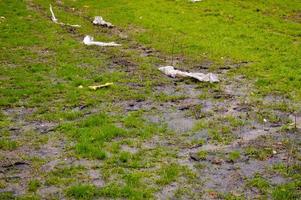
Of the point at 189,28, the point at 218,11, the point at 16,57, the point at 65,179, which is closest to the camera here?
the point at 65,179

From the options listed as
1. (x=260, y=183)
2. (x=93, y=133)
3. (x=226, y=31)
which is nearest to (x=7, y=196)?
(x=93, y=133)

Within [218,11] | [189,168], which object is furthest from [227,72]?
[218,11]

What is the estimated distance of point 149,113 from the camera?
15344mm

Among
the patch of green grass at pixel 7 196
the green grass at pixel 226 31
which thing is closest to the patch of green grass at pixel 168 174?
the patch of green grass at pixel 7 196

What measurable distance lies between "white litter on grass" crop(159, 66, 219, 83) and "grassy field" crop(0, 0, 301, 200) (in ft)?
1.01

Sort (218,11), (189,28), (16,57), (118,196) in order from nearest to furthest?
(118,196)
(16,57)
(189,28)
(218,11)

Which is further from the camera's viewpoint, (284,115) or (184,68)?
(184,68)

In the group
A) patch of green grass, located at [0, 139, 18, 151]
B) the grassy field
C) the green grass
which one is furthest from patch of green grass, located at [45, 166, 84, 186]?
the green grass

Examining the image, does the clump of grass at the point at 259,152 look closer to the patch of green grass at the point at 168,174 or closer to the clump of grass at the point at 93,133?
the patch of green grass at the point at 168,174

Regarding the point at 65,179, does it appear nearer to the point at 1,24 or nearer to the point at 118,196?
the point at 118,196

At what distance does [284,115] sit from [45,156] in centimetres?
715

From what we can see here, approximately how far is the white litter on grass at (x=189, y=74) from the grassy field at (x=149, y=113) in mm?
308

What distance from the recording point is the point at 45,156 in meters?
12.4

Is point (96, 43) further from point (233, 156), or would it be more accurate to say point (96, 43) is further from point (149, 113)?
point (233, 156)
